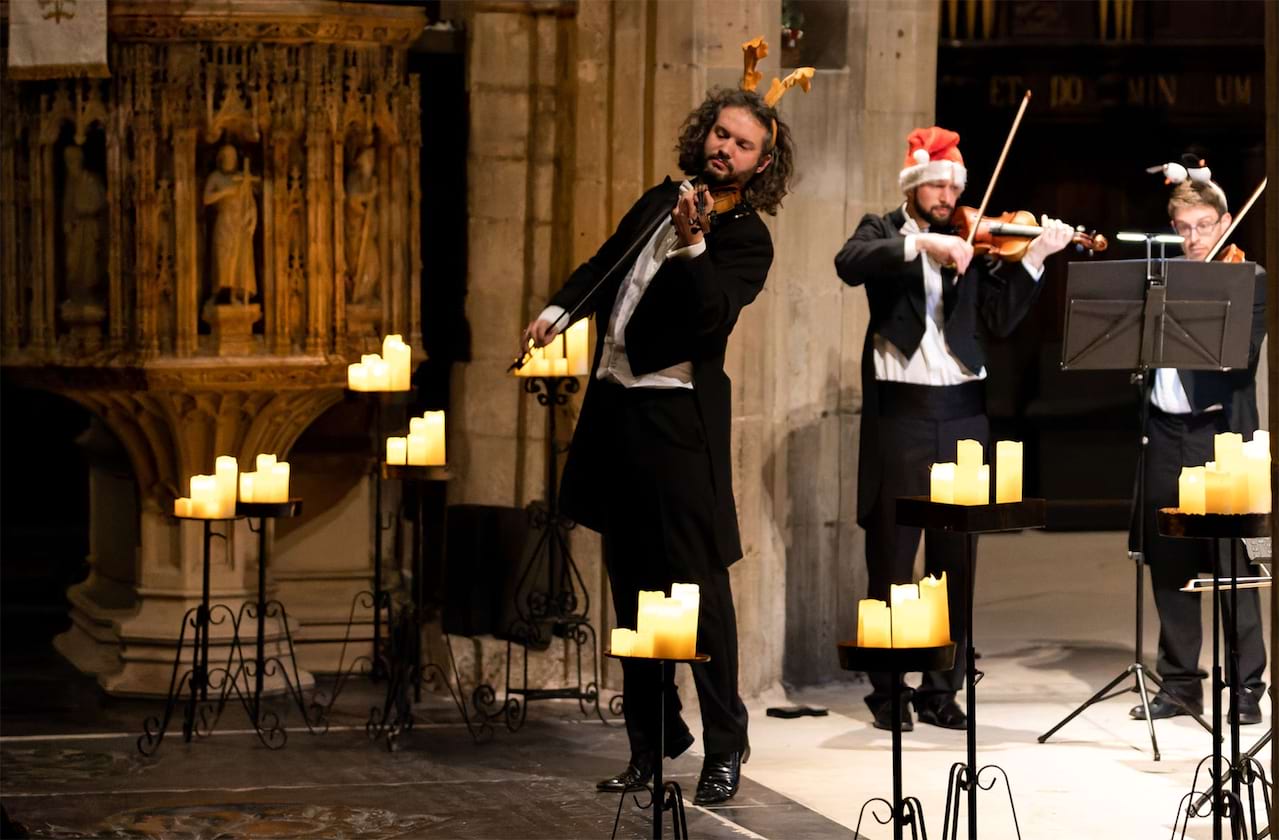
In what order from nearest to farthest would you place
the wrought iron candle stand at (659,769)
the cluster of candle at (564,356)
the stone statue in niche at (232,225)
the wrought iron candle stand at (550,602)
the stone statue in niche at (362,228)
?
the wrought iron candle stand at (659,769)
the cluster of candle at (564,356)
the wrought iron candle stand at (550,602)
the stone statue in niche at (232,225)
the stone statue in niche at (362,228)

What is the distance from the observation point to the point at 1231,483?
4.57 metres

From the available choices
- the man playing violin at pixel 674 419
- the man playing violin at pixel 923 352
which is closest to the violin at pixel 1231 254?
the man playing violin at pixel 923 352

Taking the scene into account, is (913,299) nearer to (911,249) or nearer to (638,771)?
(911,249)

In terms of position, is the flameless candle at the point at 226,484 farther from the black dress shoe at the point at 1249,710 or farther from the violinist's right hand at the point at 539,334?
the black dress shoe at the point at 1249,710

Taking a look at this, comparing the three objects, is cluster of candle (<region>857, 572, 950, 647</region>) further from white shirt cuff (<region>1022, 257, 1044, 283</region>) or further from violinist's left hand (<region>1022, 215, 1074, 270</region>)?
white shirt cuff (<region>1022, 257, 1044, 283</region>)

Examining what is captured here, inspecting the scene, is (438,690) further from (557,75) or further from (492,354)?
(557,75)

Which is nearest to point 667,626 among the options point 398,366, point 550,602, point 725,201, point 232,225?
point 725,201

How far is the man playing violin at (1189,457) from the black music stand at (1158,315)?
0.64 metres

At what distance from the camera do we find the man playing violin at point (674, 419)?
542cm

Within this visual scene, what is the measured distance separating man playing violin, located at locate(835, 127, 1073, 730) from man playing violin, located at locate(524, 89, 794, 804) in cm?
98

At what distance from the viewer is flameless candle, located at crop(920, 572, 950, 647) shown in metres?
4.37

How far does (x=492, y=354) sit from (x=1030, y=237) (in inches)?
74.4

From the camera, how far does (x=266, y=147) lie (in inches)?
277

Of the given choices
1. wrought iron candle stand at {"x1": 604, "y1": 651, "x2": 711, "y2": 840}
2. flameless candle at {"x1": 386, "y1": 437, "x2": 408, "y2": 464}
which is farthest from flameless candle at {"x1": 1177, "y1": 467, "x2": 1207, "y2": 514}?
flameless candle at {"x1": 386, "y1": 437, "x2": 408, "y2": 464}
